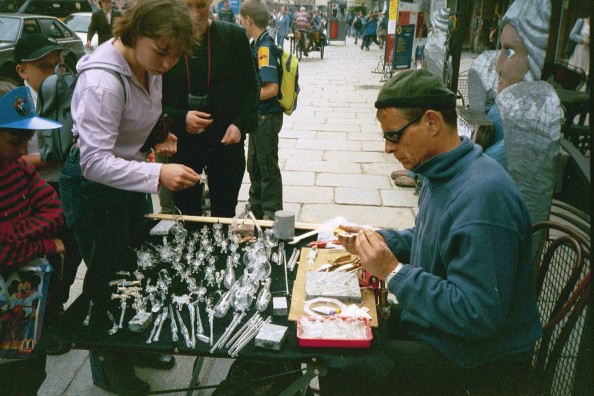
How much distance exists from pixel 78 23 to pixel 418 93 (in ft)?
52.7

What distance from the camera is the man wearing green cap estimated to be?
1438 mm

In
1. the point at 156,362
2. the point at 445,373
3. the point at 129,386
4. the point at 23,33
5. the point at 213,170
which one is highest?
the point at 23,33

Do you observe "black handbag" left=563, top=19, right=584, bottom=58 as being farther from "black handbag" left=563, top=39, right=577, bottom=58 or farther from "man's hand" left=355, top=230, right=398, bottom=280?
"man's hand" left=355, top=230, right=398, bottom=280

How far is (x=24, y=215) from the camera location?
209 centimetres

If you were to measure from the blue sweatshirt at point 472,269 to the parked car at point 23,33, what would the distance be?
24.2 feet

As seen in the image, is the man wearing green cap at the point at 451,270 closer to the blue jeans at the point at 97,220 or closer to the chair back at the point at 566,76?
the blue jeans at the point at 97,220

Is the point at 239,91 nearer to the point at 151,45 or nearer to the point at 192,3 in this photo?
the point at 192,3

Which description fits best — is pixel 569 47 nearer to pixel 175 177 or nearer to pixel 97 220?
pixel 175 177

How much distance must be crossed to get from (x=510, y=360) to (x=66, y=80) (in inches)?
115

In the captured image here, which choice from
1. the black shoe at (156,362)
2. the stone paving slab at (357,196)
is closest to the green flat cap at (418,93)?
the black shoe at (156,362)

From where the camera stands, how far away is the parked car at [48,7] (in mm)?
17094

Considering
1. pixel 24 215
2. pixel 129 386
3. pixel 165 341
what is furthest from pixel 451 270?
pixel 24 215

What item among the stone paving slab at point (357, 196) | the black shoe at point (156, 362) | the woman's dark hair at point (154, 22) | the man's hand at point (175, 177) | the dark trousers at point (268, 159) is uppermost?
the woman's dark hair at point (154, 22)

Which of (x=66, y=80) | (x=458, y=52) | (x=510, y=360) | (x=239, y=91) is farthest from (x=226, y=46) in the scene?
(x=510, y=360)
